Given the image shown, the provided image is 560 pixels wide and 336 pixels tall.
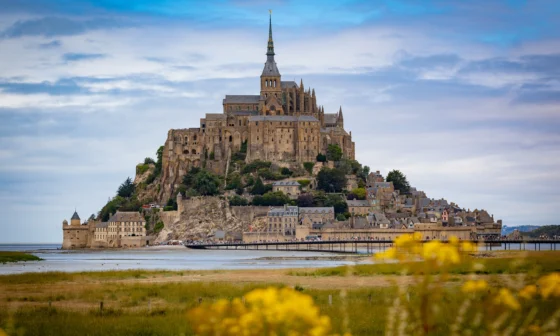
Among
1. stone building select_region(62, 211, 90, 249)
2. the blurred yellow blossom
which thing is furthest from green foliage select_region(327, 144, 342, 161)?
the blurred yellow blossom

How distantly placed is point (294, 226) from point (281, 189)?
11497mm

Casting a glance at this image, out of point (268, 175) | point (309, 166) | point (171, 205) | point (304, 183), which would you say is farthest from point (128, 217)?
point (309, 166)

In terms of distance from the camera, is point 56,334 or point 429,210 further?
point 429,210

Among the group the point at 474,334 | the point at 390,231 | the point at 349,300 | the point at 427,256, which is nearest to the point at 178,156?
the point at 390,231

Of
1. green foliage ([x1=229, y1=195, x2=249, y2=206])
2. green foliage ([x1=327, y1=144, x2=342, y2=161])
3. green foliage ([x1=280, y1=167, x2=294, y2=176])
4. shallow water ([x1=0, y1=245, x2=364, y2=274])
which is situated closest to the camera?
shallow water ([x1=0, y1=245, x2=364, y2=274])

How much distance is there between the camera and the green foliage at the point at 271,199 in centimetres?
15500

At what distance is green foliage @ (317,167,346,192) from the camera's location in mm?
159875

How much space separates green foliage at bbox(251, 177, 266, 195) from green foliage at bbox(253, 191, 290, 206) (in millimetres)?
2828

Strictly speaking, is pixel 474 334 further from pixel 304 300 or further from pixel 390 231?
pixel 390 231

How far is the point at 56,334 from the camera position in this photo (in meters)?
28.3

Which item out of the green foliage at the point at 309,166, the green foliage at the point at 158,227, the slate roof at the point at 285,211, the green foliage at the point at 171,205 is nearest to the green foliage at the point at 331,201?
the green foliage at the point at 309,166

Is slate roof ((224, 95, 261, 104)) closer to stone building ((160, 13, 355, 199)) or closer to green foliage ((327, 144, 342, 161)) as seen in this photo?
stone building ((160, 13, 355, 199))

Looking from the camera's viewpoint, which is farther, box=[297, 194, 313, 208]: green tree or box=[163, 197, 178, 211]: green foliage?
box=[163, 197, 178, 211]: green foliage

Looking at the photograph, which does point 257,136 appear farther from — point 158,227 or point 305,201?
point 158,227
